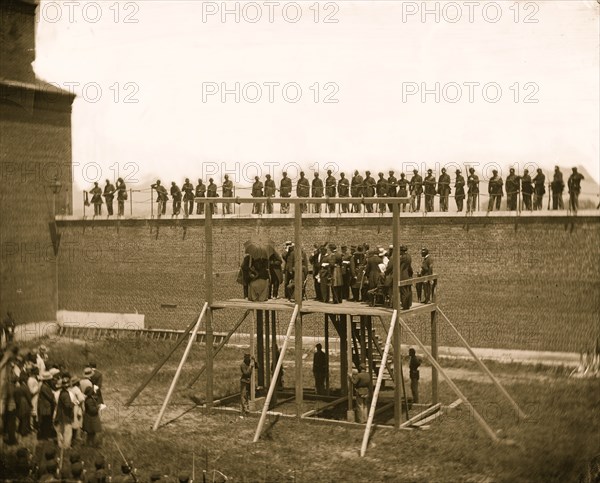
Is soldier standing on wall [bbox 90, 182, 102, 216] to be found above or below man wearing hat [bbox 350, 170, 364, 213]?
below

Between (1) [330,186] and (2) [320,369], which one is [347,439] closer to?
(2) [320,369]

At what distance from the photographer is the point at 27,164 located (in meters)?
12.7

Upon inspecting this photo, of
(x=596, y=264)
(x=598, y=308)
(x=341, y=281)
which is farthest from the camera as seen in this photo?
(x=596, y=264)

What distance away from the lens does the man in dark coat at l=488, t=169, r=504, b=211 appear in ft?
61.7

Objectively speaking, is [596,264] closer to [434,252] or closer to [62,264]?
Result: [434,252]

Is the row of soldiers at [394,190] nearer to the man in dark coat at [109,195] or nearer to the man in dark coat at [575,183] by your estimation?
the man in dark coat at [109,195]

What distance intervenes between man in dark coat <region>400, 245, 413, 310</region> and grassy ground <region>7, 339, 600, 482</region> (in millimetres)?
1828

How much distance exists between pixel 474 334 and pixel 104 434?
10412mm

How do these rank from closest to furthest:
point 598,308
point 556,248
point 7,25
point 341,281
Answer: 1. point 7,25
2. point 341,281
3. point 598,308
4. point 556,248

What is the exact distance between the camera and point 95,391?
11.3 metres

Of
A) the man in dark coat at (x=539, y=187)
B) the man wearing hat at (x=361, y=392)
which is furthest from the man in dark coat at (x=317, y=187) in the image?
the man wearing hat at (x=361, y=392)

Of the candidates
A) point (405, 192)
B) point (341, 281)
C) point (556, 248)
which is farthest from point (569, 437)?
point (405, 192)

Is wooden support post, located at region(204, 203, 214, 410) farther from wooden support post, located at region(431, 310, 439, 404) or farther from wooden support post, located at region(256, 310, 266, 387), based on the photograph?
wooden support post, located at region(431, 310, 439, 404)

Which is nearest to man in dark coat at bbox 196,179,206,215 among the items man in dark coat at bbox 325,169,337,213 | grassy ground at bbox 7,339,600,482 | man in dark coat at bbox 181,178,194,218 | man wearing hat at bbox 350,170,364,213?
man in dark coat at bbox 181,178,194,218
